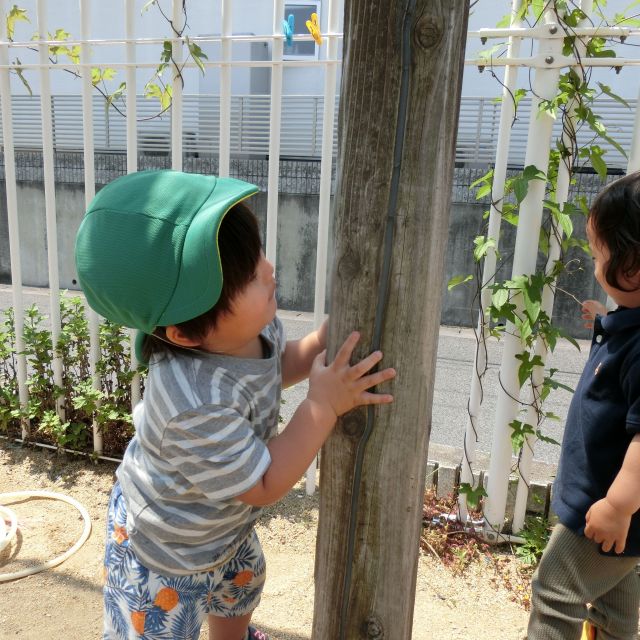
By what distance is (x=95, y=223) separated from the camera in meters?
1.27

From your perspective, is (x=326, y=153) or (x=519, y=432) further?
(x=326, y=153)

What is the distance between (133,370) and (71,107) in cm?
847

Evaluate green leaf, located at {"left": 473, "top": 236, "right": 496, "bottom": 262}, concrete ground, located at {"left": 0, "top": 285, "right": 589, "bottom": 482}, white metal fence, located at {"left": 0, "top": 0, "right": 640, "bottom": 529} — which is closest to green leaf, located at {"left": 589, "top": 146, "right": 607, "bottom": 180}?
white metal fence, located at {"left": 0, "top": 0, "right": 640, "bottom": 529}

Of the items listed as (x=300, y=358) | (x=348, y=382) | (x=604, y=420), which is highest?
(x=348, y=382)

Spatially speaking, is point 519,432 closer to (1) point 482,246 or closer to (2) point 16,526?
(1) point 482,246

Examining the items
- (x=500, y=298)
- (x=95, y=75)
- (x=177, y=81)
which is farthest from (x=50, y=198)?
(x=500, y=298)

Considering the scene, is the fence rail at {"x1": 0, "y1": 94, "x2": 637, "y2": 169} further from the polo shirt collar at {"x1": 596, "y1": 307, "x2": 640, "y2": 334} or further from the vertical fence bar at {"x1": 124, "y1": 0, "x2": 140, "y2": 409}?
the polo shirt collar at {"x1": 596, "y1": 307, "x2": 640, "y2": 334}

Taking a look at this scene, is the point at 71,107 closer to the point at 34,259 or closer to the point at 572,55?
the point at 34,259

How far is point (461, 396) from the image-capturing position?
5914 millimetres

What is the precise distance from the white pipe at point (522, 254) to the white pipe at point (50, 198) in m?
2.37

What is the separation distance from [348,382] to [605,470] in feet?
3.07

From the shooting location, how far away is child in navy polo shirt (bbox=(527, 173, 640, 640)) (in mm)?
1604

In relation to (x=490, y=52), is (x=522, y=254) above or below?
below

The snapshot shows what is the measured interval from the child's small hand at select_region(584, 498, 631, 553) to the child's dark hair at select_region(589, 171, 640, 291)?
600 mm
